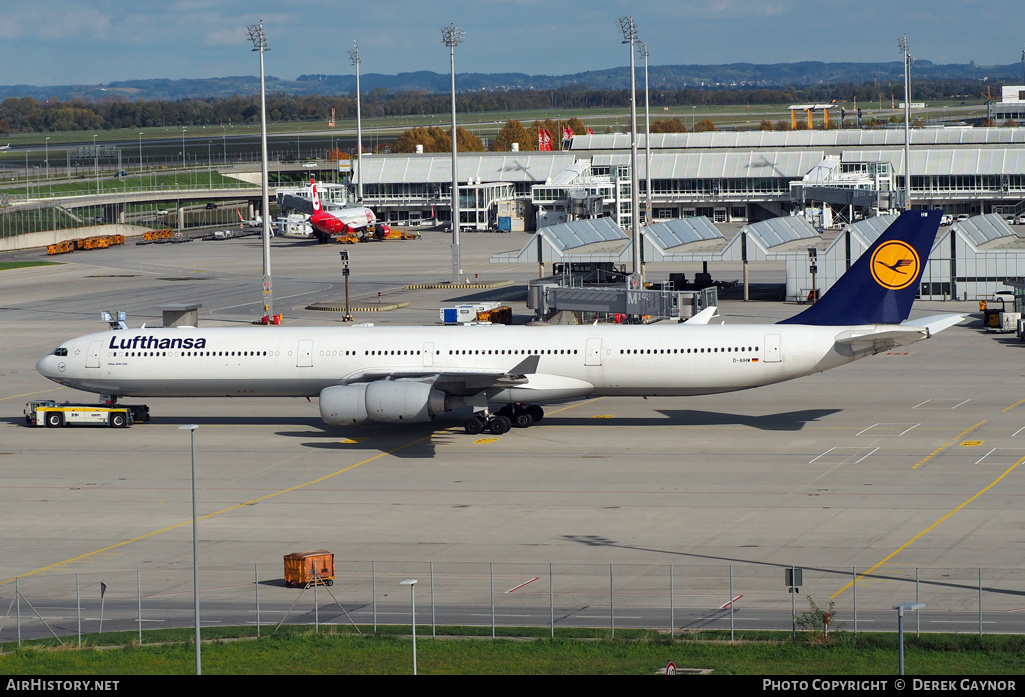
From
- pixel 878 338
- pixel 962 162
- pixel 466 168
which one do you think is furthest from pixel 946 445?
pixel 466 168

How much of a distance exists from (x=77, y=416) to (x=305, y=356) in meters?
11.1

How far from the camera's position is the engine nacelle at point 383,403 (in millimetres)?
47281

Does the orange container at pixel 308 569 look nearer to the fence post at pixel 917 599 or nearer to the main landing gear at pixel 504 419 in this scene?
the fence post at pixel 917 599

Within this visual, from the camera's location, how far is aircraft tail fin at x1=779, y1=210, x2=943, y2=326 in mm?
48875

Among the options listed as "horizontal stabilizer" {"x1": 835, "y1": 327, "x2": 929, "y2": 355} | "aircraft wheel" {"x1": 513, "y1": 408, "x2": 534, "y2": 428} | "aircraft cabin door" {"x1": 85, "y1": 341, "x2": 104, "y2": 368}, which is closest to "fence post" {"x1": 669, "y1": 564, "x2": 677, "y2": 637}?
"horizontal stabilizer" {"x1": 835, "y1": 327, "x2": 929, "y2": 355}

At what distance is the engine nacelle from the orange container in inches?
617

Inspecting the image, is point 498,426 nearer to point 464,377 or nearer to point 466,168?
point 464,377

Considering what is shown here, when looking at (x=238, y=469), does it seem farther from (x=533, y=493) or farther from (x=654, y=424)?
(x=654, y=424)

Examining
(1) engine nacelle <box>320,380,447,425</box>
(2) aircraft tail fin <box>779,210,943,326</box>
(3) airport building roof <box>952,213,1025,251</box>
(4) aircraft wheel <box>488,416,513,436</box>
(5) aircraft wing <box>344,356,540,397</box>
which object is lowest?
(4) aircraft wheel <box>488,416,513,436</box>

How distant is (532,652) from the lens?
1019 inches

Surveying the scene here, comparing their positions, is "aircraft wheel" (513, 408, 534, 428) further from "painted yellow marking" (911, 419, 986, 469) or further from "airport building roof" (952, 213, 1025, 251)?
"airport building roof" (952, 213, 1025, 251)

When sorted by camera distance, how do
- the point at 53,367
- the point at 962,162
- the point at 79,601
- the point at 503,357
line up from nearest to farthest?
the point at 79,601 → the point at 503,357 → the point at 53,367 → the point at 962,162

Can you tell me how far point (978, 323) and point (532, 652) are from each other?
62563 millimetres

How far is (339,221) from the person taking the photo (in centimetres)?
15525
